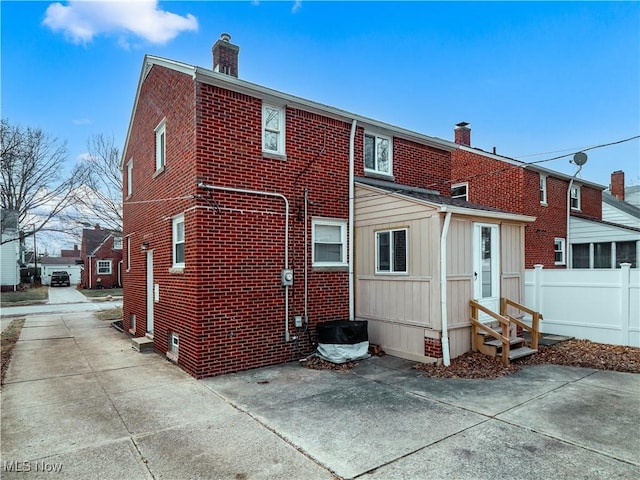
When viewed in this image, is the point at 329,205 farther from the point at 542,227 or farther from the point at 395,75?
the point at 542,227

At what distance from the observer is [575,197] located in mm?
17750

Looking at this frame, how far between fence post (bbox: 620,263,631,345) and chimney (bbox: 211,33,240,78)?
10.1 m

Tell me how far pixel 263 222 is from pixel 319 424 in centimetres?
419

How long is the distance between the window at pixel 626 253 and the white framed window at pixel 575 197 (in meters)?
2.61

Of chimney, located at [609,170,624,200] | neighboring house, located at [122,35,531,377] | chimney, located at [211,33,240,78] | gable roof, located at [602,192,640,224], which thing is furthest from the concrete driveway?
chimney, located at [609,170,624,200]

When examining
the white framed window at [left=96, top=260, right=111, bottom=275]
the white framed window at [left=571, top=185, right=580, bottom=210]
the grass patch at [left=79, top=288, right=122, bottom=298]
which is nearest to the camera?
the white framed window at [left=571, top=185, right=580, bottom=210]

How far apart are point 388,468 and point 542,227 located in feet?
47.5

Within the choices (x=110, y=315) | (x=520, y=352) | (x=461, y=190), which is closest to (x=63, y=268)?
(x=110, y=315)

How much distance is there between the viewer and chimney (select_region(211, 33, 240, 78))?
9312 millimetres

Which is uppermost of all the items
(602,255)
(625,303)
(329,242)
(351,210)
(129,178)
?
(129,178)

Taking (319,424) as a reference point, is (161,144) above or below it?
above

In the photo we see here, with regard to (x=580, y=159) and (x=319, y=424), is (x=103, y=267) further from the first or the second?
(x=580, y=159)

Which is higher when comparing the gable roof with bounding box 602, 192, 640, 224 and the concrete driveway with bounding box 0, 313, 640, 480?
the gable roof with bounding box 602, 192, 640, 224

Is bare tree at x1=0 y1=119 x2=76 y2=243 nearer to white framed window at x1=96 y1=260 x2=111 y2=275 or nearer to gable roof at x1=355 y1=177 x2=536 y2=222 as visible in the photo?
white framed window at x1=96 y1=260 x2=111 y2=275
